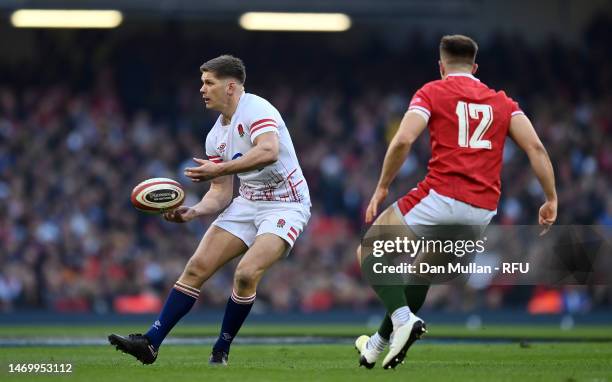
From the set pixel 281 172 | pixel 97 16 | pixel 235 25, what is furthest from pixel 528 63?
pixel 281 172

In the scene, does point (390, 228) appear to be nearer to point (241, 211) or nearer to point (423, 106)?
point (423, 106)

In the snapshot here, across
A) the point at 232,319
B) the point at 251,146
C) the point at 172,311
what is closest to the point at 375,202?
the point at 251,146

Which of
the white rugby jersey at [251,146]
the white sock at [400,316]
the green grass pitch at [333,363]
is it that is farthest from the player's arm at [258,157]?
the white sock at [400,316]

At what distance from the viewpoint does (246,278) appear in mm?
8883

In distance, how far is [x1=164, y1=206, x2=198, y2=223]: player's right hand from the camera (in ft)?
30.6

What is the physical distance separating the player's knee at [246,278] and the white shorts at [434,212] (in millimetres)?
1282

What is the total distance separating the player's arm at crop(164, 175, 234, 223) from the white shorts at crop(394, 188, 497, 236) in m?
1.85

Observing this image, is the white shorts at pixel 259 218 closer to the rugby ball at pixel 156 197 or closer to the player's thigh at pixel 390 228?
the rugby ball at pixel 156 197

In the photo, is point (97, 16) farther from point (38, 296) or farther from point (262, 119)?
point (262, 119)

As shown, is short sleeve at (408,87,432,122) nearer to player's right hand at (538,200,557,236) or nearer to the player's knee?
player's right hand at (538,200,557,236)

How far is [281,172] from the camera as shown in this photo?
922 centimetres

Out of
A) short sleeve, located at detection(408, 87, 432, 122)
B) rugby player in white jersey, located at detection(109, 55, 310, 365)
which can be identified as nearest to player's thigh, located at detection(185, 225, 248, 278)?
rugby player in white jersey, located at detection(109, 55, 310, 365)

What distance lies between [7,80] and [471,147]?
61.1 feet

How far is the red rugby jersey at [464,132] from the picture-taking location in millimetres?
8062
